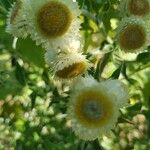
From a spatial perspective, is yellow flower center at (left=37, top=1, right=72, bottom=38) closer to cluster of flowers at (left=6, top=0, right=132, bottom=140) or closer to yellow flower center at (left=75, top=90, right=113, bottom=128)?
cluster of flowers at (left=6, top=0, right=132, bottom=140)

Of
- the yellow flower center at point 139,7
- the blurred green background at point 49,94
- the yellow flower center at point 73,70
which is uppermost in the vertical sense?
the yellow flower center at point 139,7

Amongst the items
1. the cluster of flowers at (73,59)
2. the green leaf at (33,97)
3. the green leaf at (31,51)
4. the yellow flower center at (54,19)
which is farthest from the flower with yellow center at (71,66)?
the green leaf at (33,97)

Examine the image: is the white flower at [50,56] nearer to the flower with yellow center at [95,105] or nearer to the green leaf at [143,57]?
the flower with yellow center at [95,105]

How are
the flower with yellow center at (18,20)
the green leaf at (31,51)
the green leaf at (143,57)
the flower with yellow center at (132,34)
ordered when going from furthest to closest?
the green leaf at (143,57) < the green leaf at (31,51) < the flower with yellow center at (132,34) < the flower with yellow center at (18,20)

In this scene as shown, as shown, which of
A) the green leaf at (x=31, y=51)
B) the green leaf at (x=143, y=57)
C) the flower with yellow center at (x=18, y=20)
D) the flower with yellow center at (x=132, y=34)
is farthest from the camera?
the green leaf at (x=143, y=57)

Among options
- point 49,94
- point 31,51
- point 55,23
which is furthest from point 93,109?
point 49,94

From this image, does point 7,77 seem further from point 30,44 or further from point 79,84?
point 79,84

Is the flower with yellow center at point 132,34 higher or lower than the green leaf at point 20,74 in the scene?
higher

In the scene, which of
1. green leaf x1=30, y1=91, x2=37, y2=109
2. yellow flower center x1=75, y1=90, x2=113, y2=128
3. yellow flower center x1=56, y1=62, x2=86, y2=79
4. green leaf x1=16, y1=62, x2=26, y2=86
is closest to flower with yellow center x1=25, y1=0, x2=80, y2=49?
yellow flower center x1=56, y1=62, x2=86, y2=79
